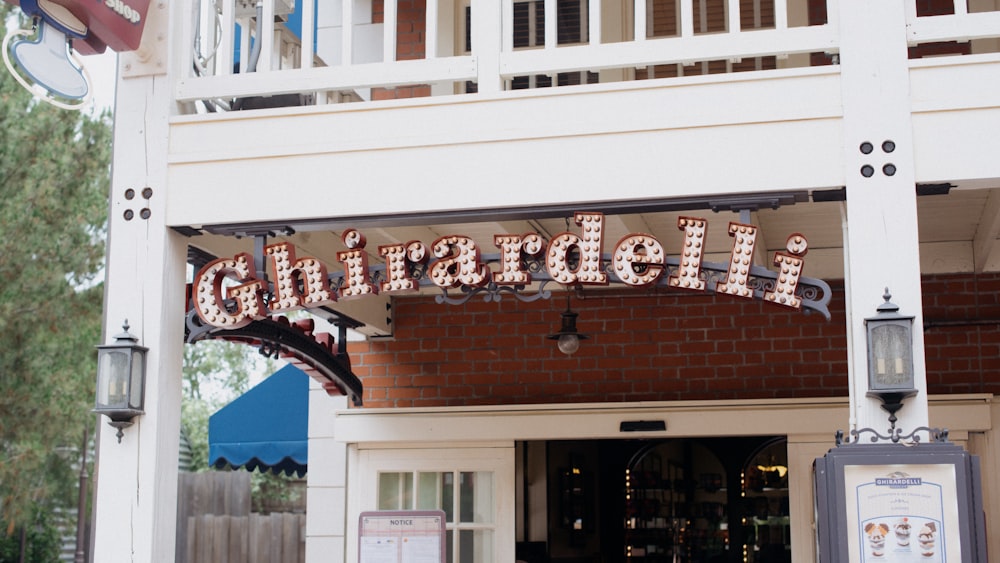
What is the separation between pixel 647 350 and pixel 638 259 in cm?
361

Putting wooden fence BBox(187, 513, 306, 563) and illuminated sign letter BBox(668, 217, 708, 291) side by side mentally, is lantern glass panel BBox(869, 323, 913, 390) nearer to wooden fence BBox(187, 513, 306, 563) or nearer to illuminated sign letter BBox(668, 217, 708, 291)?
illuminated sign letter BBox(668, 217, 708, 291)

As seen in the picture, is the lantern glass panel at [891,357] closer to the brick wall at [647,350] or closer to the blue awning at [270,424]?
the brick wall at [647,350]

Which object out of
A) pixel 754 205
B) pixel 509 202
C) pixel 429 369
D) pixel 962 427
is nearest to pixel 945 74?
pixel 754 205

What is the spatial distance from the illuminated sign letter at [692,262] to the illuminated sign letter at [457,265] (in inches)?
38.2

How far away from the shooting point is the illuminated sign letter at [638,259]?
231 inches

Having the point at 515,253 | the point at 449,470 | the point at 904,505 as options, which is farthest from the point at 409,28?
the point at 904,505

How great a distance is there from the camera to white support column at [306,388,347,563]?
9.64m

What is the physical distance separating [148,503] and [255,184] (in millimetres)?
1770

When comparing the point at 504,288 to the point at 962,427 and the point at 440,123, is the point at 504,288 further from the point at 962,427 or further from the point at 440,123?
the point at 962,427

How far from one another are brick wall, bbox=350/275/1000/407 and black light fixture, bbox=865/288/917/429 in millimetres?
3548

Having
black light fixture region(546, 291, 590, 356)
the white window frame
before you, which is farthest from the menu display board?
→ the white window frame

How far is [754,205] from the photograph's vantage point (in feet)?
19.6

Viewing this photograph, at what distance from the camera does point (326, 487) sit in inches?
385

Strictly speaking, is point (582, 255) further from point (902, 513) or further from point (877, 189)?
point (902, 513)
